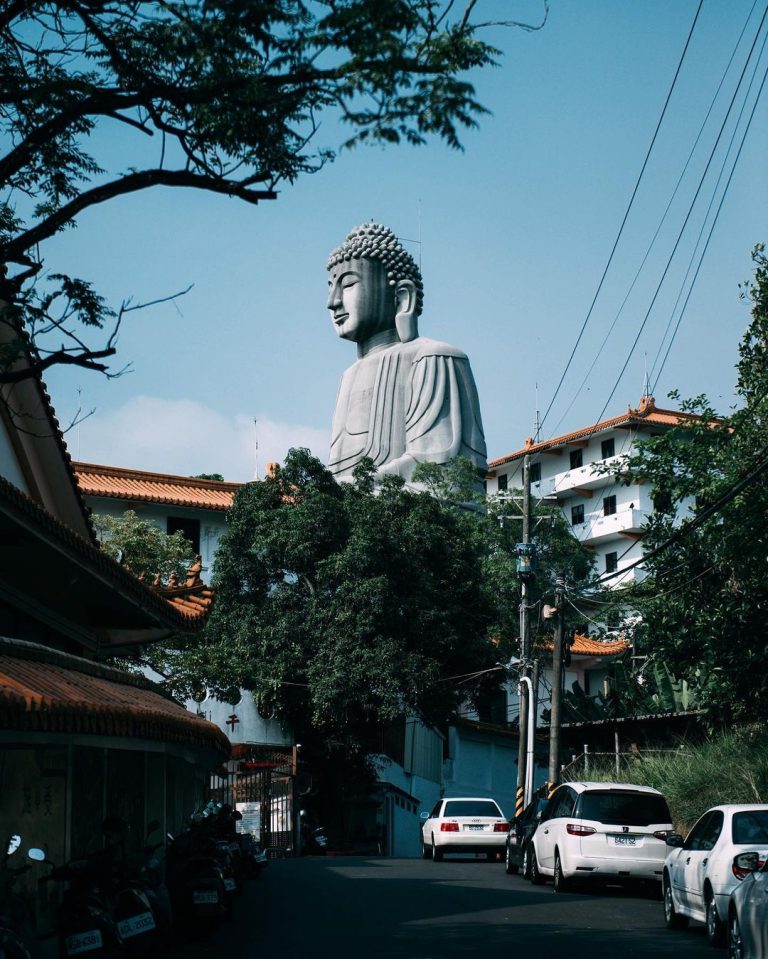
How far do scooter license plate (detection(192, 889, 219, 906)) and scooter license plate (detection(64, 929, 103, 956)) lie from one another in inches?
175

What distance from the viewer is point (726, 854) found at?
13.3 meters

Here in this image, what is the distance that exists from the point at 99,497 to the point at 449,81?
40980mm

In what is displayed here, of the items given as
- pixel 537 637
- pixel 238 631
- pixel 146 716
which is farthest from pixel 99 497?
pixel 146 716

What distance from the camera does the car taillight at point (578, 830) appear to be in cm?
1900

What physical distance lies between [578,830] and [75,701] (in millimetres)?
9507

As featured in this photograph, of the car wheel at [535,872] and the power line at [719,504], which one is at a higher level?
the power line at [719,504]

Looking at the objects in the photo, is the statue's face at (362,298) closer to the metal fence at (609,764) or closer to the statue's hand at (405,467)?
the statue's hand at (405,467)

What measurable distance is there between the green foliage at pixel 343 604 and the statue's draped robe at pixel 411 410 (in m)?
11.6

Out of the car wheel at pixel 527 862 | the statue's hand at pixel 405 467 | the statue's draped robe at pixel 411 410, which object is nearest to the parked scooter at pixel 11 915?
the car wheel at pixel 527 862

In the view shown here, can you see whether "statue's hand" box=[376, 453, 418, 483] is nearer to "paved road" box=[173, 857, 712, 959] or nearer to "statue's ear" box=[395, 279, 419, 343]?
"statue's ear" box=[395, 279, 419, 343]

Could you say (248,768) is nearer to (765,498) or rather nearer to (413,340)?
(765,498)

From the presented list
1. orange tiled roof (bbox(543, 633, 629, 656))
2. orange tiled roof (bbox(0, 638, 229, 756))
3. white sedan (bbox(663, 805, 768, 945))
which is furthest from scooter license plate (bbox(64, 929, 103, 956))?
orange tiled roof (bbox(543, 633, 629, 656))

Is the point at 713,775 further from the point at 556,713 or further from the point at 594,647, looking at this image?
the point at 594,647

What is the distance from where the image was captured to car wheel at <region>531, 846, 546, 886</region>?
839 inches
